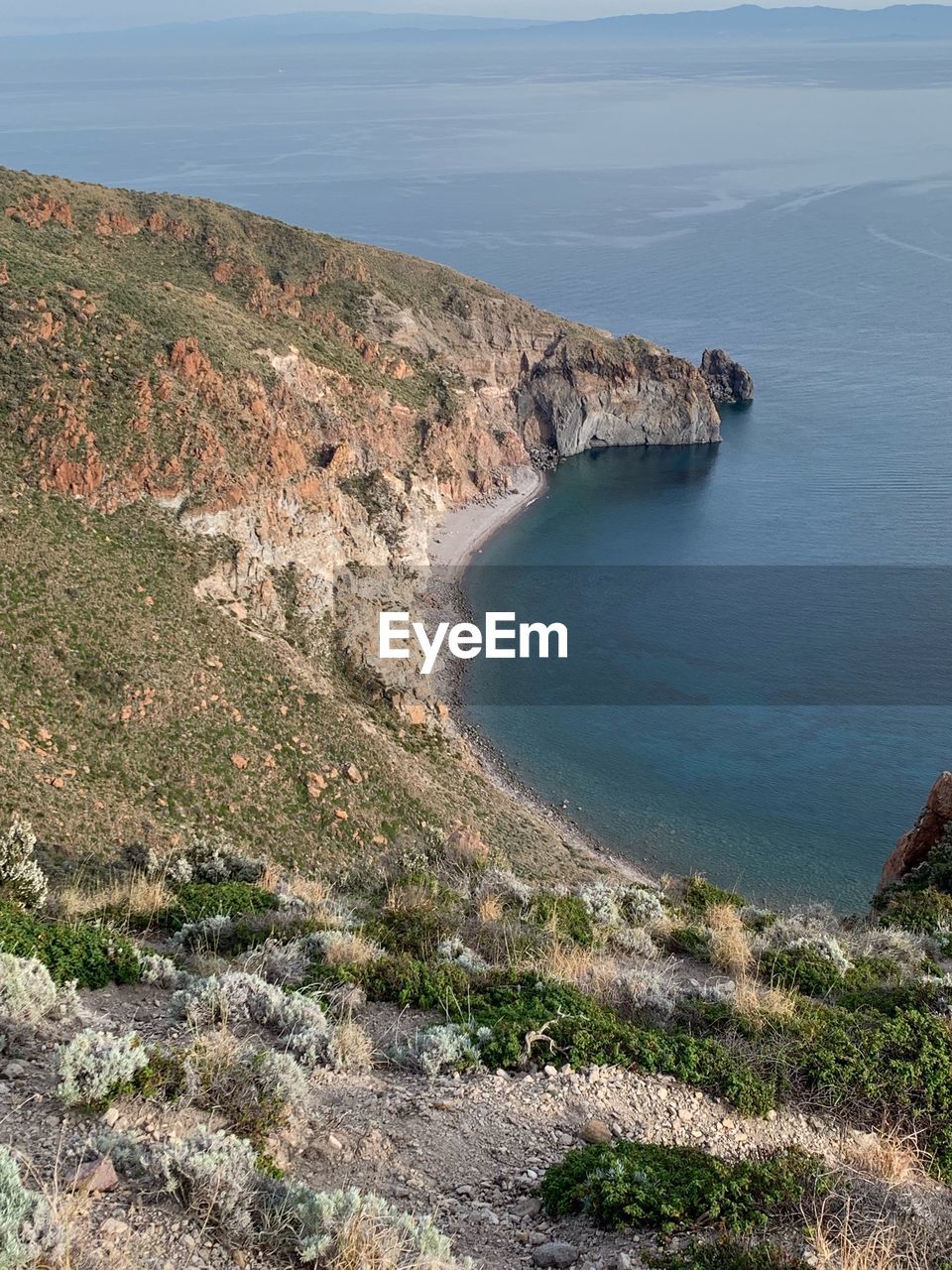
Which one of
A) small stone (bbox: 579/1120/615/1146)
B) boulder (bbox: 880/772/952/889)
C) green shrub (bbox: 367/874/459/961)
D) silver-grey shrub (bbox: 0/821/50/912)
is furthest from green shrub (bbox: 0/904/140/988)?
boulder (bbox: 880/772/952/889)

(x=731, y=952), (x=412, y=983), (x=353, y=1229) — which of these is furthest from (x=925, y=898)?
(x=353, y=1229)

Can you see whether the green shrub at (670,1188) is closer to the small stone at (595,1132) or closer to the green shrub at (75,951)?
the small stone at (595,1132)

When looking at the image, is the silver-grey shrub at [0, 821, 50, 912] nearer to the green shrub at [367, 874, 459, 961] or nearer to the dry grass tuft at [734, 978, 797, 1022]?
the green shrub at [367, 874, 459, 961]

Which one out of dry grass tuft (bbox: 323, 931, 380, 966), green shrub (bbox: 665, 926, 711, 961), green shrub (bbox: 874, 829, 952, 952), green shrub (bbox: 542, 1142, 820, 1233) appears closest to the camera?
green shrub (bbox: 542, 1142, 820, 1233)

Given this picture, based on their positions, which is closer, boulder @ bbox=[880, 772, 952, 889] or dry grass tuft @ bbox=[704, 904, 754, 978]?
dry grass tuft @ bbox=[704, 904, 754, 978]

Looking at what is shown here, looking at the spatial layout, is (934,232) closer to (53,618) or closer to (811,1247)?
(53,618)

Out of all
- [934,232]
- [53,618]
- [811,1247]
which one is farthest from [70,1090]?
[934,232]

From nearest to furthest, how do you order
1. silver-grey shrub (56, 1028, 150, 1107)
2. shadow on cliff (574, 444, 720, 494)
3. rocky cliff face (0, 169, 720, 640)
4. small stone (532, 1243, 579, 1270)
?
small stone (532, 1243, 579, 1270) → silver-grey shrub (56, 1028, 150, 1107) → rocky cliff face (0, 169, 720, 640) → shadow on cliff (574, 444, 720, 494)
